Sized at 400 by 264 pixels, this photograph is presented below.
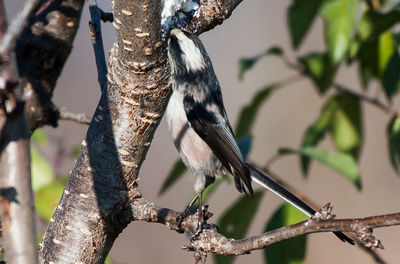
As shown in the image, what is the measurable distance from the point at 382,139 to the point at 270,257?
11.9 ft

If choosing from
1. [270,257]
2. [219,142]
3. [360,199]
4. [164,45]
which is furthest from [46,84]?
[360,199]

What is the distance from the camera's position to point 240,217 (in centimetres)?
230

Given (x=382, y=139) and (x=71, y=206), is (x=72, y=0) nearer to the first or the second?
(x=71, y=206)

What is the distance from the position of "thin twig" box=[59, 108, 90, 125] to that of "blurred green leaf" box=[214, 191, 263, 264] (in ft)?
2.32

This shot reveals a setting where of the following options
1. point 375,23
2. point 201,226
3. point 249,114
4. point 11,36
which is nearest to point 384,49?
point 375,23

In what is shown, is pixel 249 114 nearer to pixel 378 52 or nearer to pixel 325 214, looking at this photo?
pixel 378 52

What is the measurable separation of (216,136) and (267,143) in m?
3.55

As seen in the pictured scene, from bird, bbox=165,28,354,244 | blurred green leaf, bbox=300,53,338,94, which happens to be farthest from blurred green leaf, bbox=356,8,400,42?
bird, bbox=165,28,354,244

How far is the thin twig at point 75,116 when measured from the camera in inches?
78.9

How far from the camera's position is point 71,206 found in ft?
4.87

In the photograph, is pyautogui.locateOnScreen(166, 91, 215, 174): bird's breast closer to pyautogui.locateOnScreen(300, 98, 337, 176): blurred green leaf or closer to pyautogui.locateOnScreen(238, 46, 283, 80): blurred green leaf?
pyautogui.locateOnScreen(238, 46, 283, 80): blurred green leaf

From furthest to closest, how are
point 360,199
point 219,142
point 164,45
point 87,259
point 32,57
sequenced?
point 360,199 < point 219,142 < point 32,57 < point 87,259 < point 164,45

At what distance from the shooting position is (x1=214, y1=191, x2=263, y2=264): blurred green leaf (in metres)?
2.29

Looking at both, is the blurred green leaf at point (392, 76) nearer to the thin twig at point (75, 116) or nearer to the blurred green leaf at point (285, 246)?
the blurred green leaf at point (285, 246)
